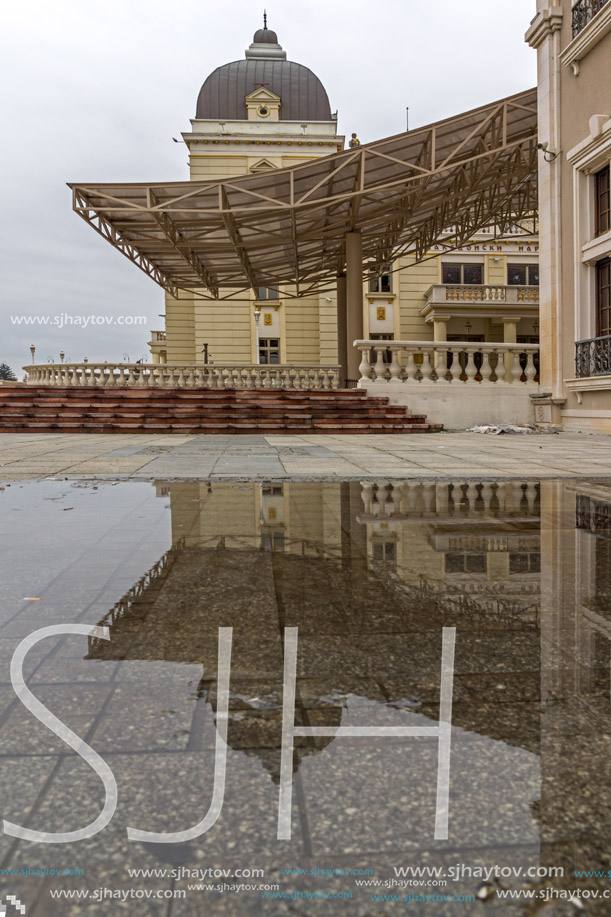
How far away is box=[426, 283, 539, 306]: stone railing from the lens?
33.7 meters

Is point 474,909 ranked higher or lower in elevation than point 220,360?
lower

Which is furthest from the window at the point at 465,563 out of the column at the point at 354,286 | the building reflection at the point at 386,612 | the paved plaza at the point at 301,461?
the column at the point at 354,286

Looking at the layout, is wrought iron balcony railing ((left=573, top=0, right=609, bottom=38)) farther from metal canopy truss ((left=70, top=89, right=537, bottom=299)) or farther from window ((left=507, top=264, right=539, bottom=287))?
window ((left=507, top=264, right=539, bottom=287))

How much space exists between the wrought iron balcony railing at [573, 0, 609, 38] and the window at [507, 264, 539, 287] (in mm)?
22309

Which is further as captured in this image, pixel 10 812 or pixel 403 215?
pixel 403 215

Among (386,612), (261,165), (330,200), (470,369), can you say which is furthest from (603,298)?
(261,165)

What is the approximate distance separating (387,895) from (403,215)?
22.9 m

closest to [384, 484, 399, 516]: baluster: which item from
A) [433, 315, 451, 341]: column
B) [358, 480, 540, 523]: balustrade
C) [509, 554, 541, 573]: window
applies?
[358, 480, 540, 523]: balustrade

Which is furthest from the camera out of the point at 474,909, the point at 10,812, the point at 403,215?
the point at 403,215

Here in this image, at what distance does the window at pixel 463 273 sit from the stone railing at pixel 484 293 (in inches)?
102

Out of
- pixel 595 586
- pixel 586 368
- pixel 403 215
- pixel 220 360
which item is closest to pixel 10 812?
pixel 595 586

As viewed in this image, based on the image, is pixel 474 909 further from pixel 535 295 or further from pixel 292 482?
pixel 535 295

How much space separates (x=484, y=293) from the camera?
112 feet

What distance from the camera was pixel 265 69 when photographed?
129 ft
